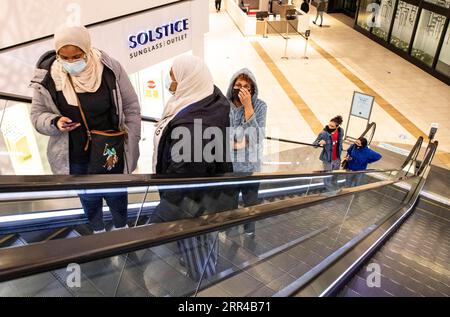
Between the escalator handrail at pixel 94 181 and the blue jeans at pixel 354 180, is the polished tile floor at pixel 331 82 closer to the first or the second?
the blue jeans at pixel 354 180

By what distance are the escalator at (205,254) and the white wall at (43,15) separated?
3.17 metres

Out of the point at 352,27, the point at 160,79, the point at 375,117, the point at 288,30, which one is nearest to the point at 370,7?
the point at 352,27

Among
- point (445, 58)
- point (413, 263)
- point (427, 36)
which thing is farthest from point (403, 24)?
point (413, 263)

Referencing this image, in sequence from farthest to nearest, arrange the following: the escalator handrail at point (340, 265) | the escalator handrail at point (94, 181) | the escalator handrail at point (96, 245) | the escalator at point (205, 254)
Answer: the escalator handrail at point (340, 265)
the escalator handrail at point (94, 181)
the escalator at point (205, 254)
the escalator handrail at point (96, 245)

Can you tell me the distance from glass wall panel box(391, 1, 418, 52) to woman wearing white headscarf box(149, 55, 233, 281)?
1483 cm

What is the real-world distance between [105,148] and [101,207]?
0.46 m

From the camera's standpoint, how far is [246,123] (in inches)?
123

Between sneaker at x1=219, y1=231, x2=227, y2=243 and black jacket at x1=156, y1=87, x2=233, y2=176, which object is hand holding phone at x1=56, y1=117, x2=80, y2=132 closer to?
black jacket at x1=156, y1=87, x2=233, y2=176

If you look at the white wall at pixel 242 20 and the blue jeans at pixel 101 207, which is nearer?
the blue jeans at pixel 101 207

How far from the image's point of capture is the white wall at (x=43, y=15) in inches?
167

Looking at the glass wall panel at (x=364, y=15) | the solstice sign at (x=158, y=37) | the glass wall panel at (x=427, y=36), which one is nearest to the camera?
the solstice sign at (x=158, y=37)

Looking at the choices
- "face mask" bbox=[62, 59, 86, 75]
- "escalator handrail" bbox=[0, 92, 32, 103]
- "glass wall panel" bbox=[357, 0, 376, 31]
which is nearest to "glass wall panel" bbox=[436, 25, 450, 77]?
"glass wall panel" bbox=[357, 0, 376, 31]

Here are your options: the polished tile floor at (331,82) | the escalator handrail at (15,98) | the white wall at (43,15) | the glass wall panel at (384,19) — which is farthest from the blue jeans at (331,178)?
the glass wall panel at (384,19)

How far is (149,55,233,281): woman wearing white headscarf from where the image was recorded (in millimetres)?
2084
